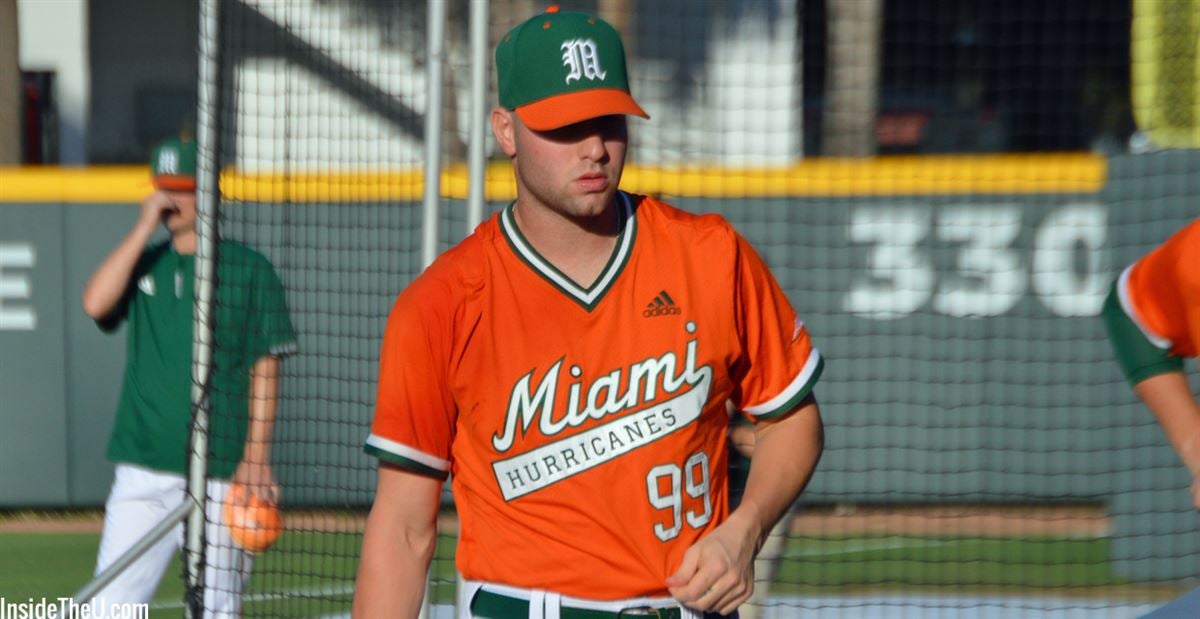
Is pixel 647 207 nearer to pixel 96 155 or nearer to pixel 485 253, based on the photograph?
pixel 485 253

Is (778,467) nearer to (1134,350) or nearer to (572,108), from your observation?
(572,108)

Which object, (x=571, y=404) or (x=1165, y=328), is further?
(x=1165, y=328)

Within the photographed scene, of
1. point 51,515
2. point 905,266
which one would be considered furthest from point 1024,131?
point 51,515

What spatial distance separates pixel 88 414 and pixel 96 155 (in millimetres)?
6273

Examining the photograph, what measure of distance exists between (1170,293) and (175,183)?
13.0 feet

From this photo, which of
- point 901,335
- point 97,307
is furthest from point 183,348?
point 901,335

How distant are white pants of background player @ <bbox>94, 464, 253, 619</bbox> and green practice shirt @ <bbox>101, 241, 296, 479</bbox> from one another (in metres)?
0.07

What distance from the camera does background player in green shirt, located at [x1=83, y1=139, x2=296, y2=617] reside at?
5.55 metres

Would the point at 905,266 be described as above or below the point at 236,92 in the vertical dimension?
below

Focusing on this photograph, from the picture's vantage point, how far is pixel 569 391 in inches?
109

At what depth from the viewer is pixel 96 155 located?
14.8 meters

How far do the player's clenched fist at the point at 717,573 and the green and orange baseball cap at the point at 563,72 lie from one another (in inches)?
30.9

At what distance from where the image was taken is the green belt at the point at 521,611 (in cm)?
271

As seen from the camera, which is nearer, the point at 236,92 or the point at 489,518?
the point at 489,518
